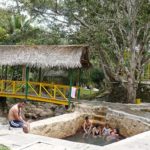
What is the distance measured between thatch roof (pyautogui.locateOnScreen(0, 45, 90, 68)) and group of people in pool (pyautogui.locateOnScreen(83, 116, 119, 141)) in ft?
10.1

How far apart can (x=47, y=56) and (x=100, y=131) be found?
17.7 feet

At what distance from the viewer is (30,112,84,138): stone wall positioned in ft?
41.0

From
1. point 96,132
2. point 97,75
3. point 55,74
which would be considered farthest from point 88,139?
point 97,75

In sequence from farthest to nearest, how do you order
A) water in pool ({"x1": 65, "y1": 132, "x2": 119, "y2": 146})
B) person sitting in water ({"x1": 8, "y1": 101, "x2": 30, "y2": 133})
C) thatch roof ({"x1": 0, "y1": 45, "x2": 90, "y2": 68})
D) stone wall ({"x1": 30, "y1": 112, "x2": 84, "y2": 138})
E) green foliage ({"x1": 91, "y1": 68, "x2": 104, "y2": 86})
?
green foliage ({"x1": 91, "y1": 68, "x2": 104, "y2": 86}) < thatch roof ({"x1": 0, "y1": 45, "x2": 90, "y2": 68}) < water in pool ({"x1": 65, "y1": 132, "x2": 119, "y2": 146}) < stone wall ({"x1": 30, "y1": 112, "x2": 84, "y2": 138}) < person sitting in water ({"x1": 8, "y1": 101, "x2": 30, "y2": 133})

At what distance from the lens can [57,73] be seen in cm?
2639

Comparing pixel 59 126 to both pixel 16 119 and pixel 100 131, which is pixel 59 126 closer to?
pixel 100 131

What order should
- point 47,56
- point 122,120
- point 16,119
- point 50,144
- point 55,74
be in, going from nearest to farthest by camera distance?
point 50,144, point 16,119, point 122,120, point 47,56, point 55,74

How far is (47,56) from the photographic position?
18.9m

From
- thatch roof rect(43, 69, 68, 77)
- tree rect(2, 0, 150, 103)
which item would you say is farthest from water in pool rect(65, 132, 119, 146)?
thatch roof rect(43, 69, 68, 77)

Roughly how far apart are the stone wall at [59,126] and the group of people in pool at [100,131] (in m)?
0.32

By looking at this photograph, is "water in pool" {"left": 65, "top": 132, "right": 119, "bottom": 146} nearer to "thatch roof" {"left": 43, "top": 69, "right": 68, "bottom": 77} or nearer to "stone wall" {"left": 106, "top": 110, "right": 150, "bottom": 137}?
"stone wall" {"left": 106, "top": 110, "right": 150, "bottom": 137}

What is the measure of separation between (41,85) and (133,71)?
5.12 metres

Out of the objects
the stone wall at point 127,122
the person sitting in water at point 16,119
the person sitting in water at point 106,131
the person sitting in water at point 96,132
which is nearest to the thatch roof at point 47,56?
the stone wall at point 127,122

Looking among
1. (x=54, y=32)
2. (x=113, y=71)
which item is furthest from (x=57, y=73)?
(x=113, y=71)
